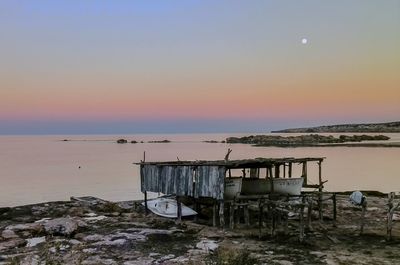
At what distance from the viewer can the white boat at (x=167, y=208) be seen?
2316 centimetres

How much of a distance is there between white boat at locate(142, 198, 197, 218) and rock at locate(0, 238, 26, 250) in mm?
7432

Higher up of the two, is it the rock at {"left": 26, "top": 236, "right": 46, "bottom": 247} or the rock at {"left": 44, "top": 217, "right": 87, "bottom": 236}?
the rock at {"left": 44, "top": 217, "right": 87, "bottom": 236}

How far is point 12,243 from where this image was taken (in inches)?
688

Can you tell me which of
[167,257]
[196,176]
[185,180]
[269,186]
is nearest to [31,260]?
[167,257]

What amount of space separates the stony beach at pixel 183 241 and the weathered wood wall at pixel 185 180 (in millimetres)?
1498

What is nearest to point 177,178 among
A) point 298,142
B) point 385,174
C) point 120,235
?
point 120,235

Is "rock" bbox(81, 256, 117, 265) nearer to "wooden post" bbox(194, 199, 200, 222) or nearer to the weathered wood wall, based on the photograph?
the weathered wood wall

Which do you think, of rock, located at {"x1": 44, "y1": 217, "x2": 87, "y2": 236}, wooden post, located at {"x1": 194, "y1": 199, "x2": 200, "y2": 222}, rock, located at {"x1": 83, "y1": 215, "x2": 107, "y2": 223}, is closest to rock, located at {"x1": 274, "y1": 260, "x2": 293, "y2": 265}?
wooden post, located at {"x1": 194, "y1": 199, "x2": 200, "y2": 222}

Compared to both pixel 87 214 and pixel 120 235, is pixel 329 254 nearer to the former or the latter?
pixel 120 235

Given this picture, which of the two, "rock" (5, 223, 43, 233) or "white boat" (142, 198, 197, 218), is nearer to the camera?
"rock" (5, 223, 43, 233)

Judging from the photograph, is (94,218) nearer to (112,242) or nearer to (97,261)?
(112,242)

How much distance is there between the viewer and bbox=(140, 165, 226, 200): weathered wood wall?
67.5 ft

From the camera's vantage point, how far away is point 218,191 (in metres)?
20.5

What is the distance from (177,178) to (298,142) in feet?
319
